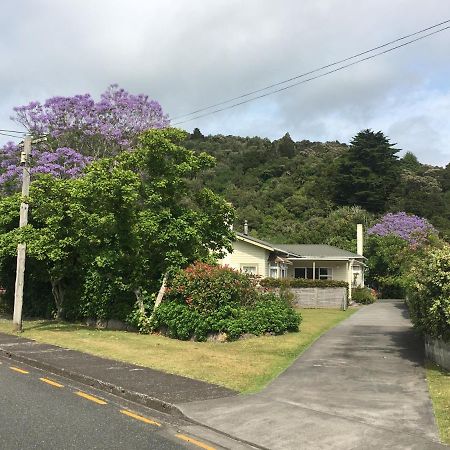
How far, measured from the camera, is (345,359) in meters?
12.4

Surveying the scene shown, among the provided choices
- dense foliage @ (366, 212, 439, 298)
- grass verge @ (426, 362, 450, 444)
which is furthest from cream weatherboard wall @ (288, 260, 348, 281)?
grass verge @ (426, 362, 450, 444)

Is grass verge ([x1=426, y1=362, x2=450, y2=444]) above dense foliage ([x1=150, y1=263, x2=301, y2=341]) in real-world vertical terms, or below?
below

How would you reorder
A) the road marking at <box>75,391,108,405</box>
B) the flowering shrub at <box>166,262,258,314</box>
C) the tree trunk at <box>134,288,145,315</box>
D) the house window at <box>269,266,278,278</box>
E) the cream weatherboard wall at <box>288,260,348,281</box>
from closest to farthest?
the road marking at <box>75,391,108,405</box>
the flowering shrub at <box>166,262,258,314</box>
the tree trunk at <box>134,288,145,315</box>
the house window at <box>269,266,278,278</box>
the cream weatherboard wall at <box>288,260,348,281</box>

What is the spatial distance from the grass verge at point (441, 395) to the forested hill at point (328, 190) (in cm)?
4297

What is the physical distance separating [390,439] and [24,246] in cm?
1567

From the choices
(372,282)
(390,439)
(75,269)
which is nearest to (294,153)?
(372,282)

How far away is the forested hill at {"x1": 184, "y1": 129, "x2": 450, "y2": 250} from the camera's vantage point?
5862 centimetres

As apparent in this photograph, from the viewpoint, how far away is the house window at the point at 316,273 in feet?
133

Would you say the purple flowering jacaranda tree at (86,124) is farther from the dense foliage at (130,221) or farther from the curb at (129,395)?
the curb at (129,395)

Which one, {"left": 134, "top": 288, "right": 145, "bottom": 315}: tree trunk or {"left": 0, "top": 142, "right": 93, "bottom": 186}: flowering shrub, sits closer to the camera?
{"left": 134, "top": 288, "right": 145, "bottom": 315}: tree trunk

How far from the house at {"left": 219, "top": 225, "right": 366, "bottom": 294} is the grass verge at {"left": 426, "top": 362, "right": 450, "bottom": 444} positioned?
20422 mm

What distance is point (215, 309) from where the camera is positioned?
16.0 metres

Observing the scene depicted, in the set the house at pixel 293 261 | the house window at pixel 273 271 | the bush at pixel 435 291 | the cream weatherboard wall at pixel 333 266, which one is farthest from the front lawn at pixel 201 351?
the cream weatherboard wall at pixel 333 266

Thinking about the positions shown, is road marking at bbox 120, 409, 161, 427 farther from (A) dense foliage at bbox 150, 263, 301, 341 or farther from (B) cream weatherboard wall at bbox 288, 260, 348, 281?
(B) cream weatherboard wall at bbox 288, 260, 348, 281
